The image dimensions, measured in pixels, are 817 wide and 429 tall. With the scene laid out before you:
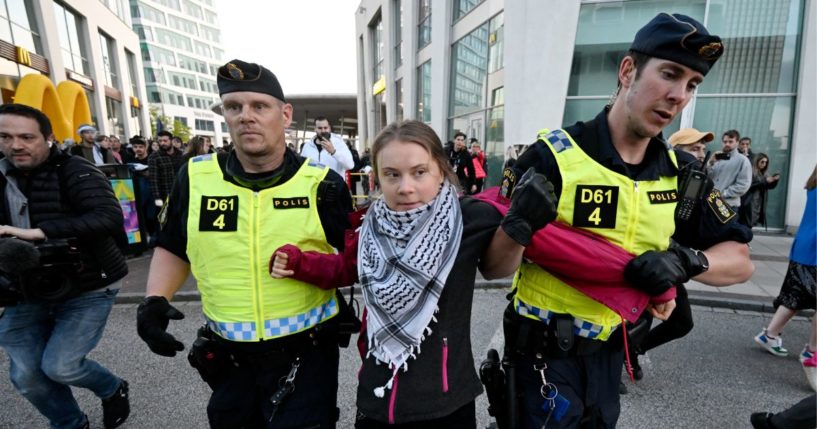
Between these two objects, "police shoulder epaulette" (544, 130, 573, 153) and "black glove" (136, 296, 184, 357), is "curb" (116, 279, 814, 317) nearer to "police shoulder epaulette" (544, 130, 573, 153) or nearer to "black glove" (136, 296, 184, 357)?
"police shoulder epaulette" (544, 130, 573, 153)

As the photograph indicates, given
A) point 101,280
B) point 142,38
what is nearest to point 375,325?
point 101,280

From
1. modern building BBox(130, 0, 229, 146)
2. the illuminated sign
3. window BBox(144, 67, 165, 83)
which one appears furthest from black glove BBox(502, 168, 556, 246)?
window BBox(144, 67, 165, 83)

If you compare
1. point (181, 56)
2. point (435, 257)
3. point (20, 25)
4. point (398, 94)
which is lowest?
point (435, 257)

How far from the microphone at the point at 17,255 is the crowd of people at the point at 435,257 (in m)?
0.01

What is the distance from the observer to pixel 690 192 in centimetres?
148

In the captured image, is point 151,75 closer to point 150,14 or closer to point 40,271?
point 150,14

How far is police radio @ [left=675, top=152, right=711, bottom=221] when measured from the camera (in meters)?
1.48

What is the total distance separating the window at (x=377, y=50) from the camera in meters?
25.0

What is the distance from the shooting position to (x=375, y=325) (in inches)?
53.6

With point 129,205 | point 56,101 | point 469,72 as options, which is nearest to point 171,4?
point 56,101

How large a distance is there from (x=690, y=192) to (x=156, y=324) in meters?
2.20

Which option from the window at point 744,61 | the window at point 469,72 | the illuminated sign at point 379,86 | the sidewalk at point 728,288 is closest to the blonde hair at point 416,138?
the sidewalk at point 728,288

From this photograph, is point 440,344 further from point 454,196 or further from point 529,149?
point 529,149

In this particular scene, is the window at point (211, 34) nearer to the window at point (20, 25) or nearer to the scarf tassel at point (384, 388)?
the window at point (20, 25)
